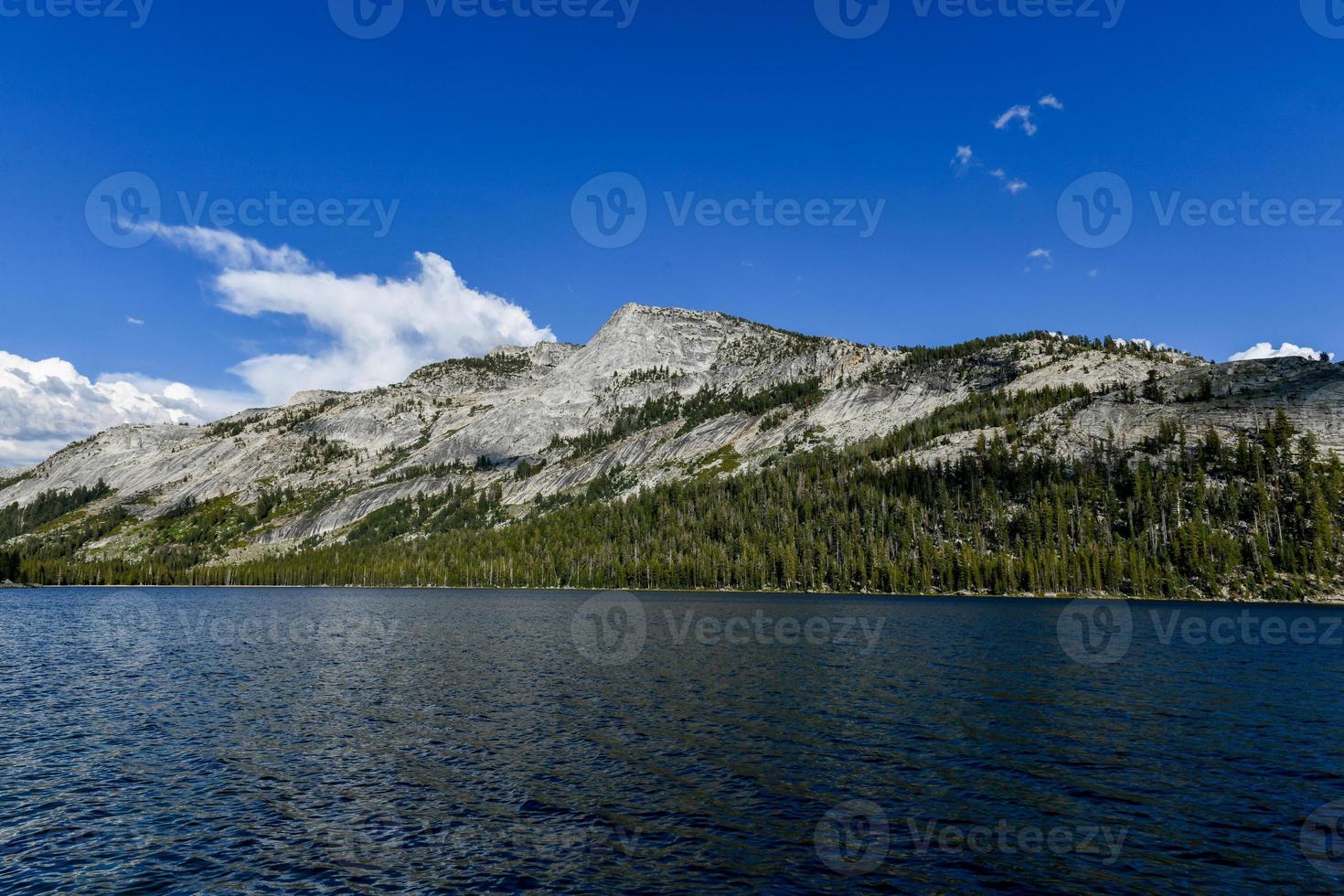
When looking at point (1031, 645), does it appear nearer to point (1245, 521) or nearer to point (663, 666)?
point (663, 666)

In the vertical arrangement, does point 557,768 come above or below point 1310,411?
below

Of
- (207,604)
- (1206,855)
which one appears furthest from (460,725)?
(207,604)

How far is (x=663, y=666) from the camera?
6406 centimetres

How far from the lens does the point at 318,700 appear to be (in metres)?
50.3

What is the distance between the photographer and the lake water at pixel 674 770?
23.4m

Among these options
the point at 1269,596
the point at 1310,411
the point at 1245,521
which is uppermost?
the point at 1310,411

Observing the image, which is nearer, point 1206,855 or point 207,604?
point 1206,855

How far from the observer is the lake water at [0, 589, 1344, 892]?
23.4 m

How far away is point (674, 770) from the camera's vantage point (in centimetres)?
3356

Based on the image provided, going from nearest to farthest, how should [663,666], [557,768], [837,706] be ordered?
[557,768], [837,706], [663,666]

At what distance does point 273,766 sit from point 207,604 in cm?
15813

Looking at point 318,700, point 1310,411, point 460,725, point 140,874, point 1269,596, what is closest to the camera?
point 140,874

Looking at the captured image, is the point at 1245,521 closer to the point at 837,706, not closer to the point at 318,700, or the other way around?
the point at 837,706

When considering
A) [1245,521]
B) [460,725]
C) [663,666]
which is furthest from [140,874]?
[1245,521]
